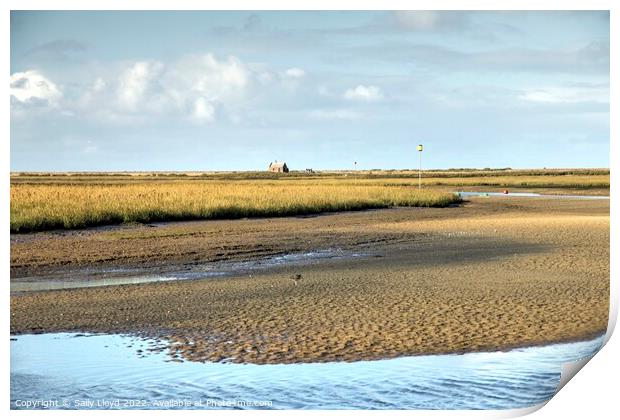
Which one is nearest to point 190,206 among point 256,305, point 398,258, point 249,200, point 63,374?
point 249,200

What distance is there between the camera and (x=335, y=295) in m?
13.0

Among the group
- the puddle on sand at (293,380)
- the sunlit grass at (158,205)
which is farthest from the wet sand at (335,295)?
the sunlit grass at (158,205)

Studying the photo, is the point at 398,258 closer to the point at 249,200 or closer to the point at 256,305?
the point at 256,305

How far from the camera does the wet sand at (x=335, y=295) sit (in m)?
10.0

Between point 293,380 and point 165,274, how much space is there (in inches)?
305

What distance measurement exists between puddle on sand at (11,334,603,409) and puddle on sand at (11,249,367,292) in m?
4.83

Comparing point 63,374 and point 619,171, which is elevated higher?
point 619,171

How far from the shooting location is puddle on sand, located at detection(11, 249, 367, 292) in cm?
1433

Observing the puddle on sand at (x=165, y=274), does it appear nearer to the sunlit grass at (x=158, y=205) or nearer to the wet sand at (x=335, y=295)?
the wet sand at (x=335, y=295)

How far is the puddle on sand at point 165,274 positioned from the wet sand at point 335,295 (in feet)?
1.41

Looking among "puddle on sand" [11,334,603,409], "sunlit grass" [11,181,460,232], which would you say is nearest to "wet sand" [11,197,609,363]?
"puddle on sand" [11,334,603,409]

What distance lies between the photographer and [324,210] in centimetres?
3422

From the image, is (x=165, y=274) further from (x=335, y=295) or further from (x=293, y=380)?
(x=293, y=380)
